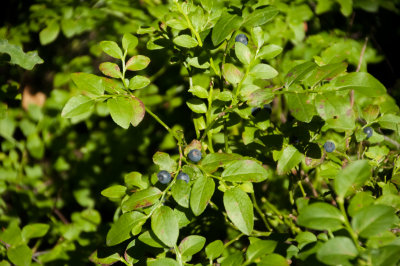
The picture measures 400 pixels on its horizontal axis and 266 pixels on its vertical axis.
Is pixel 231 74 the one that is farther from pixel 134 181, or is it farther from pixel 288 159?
pixel 134 181

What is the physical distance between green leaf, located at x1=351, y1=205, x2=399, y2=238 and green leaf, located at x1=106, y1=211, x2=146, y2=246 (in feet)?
1.43

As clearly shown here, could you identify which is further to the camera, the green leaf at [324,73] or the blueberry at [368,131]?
the blueberry at [368,131]

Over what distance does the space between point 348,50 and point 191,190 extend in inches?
37.2

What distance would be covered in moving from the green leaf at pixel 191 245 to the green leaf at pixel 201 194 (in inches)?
5.5

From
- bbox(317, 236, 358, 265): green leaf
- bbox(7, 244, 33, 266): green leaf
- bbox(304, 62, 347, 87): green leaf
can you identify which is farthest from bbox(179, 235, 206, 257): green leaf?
bbox(7, 244, 33, 266): green leaf

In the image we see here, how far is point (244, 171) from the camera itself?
0.78 metres

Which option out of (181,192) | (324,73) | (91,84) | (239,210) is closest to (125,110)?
(91,84)

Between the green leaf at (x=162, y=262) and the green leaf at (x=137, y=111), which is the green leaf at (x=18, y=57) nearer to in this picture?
the green leaf at (x=137, y=111)

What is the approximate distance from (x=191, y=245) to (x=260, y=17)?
55 centimetres

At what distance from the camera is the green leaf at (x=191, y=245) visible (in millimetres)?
803

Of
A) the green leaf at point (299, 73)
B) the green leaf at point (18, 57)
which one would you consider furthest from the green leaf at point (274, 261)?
the green leaf at point (18, 57)

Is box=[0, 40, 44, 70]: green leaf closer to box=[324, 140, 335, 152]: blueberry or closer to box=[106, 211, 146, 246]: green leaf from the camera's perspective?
box=[106, 211, 146, 246]: green leaf

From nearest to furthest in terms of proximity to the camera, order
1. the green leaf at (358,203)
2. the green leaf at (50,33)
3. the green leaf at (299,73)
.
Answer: the green leaf at (358,203), the green leaf at (299,73), the green leaf at (50,33)

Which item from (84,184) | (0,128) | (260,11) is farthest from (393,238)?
(0,128)
